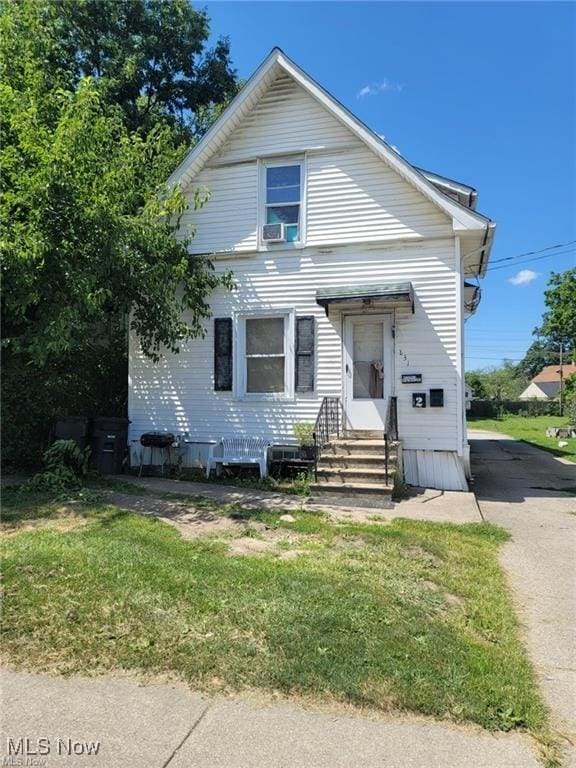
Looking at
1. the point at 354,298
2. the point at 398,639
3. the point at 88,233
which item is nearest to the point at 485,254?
the point at 354,298

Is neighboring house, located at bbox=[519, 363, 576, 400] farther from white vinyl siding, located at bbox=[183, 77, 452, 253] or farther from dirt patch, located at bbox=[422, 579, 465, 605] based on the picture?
dirt patch, located at bbox=[422, 579, 465, 605]

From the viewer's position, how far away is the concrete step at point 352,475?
7.55m

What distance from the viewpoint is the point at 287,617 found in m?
3.41

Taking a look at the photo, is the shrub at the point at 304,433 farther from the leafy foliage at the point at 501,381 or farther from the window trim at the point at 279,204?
the leafy foliage at the point at 501,381

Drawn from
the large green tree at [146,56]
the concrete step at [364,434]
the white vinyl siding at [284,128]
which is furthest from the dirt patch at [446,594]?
the large green tree at [146,56]

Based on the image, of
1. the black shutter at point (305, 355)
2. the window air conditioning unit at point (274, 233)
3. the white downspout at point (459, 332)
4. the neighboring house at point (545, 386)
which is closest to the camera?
the white downspout at point (459, 332)

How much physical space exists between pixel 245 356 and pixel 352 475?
3500mm

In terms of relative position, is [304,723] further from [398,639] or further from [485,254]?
[485,254]

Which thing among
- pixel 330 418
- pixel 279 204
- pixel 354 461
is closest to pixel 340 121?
pixel 279 204

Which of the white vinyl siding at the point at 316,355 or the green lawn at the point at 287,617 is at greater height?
the white vinyl siding at the point at 316,355

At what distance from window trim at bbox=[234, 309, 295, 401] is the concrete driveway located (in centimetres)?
404

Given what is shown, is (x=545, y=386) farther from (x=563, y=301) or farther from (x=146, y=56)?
(x=146, y=56)

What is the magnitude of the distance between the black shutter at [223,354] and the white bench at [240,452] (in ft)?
3.49

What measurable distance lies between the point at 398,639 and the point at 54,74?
15607 millimetres
